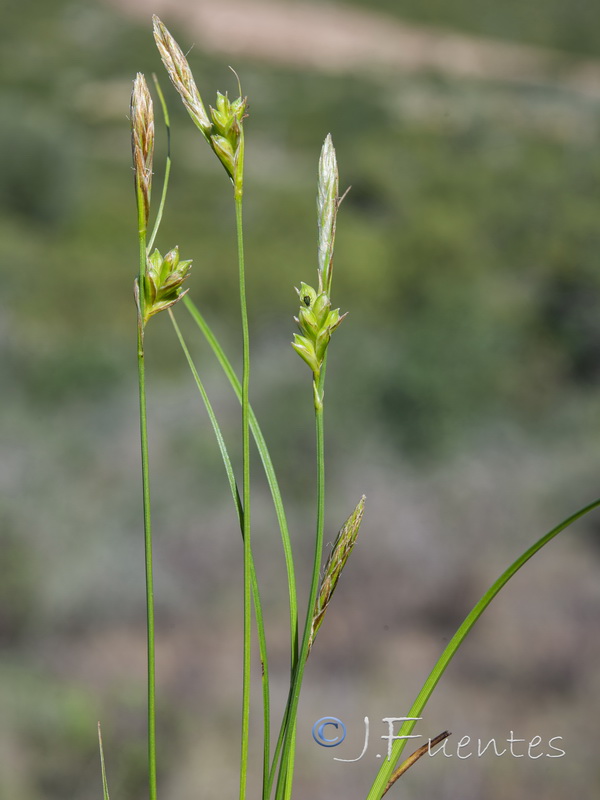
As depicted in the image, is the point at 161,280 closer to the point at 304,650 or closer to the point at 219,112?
the point at 219,112

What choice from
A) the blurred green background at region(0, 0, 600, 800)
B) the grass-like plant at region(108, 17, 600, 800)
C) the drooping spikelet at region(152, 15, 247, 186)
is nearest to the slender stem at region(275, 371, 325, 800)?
the grass-like plant at region(108, 17, 600, 800)

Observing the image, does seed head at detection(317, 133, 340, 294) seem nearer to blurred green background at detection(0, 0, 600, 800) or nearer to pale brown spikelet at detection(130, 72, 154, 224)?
pale brown spikelet at detection(130, 72, 154, 224)

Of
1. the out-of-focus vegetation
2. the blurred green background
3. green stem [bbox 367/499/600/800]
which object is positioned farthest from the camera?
the out-of-focus vegetation

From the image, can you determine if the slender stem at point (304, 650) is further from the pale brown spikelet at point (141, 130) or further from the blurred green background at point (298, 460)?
the blurred green background at point (298, 460)

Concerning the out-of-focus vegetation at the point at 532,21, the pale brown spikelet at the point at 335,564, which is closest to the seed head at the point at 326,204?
the pale brown spikelet at the point at 335,564

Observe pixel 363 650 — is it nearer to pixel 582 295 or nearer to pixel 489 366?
pixel 489 366
